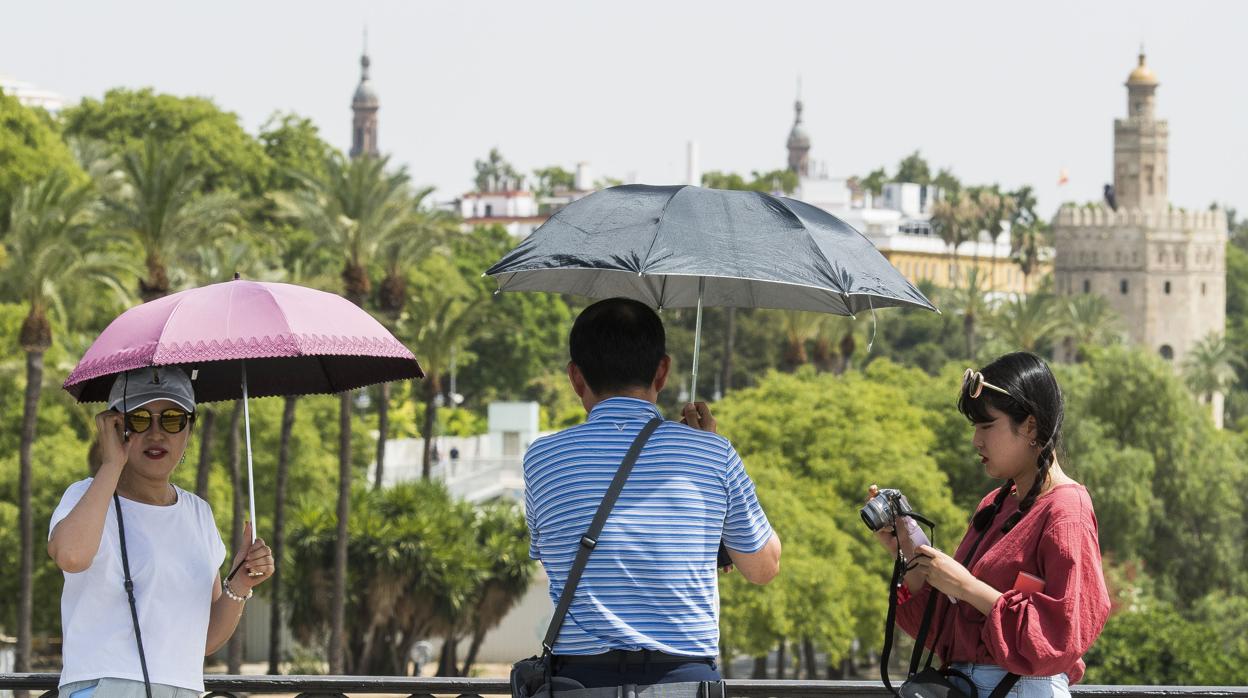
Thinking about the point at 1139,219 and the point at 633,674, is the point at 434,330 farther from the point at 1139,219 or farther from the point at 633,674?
the point at 1139,219

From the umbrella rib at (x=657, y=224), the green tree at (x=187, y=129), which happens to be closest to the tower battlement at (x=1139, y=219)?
the green tree at (x=187, y=129)

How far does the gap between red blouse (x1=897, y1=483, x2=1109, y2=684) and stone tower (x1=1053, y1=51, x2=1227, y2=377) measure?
117 m

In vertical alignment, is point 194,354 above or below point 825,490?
above

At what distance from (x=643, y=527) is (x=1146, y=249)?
400ft

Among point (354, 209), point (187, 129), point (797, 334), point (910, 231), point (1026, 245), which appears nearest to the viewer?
point (354, 209)

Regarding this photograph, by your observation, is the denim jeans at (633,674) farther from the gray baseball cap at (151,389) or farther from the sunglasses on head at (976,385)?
the gray baseball cap at (151,389)

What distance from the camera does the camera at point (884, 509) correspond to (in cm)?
452

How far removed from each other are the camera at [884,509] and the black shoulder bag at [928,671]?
100 millimetres

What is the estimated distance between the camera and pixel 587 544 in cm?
427

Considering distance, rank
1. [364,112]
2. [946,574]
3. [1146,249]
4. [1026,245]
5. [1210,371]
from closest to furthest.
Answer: [946,574], [1210,371], [1146,249], [1026,245], [364,112]

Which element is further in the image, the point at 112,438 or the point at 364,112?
the point at 364,112

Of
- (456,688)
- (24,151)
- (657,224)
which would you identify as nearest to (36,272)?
(24,151)

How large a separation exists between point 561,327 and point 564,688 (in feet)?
290

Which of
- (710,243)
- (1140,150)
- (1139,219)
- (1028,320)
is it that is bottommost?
(710,243)
